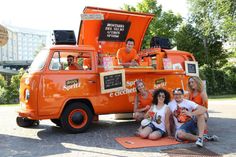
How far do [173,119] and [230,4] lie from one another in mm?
25892

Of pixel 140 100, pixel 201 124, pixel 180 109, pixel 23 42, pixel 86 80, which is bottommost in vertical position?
pixel 201 124

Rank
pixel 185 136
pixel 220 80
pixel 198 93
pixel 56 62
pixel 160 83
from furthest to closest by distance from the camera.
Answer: pixel 220 80 < pixel 160 83 < pixel 56 62 < pixel 198 93 < pixel 185 136

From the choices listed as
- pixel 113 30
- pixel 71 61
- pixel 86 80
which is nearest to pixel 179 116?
pixel 86 80

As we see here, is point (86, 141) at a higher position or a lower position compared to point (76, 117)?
lower

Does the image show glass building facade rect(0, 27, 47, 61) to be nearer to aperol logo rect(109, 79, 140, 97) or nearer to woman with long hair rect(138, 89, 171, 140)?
aperol logo rect(109, 79, 140, 97)

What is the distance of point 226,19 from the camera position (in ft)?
100

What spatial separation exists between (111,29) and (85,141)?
4.29 metres

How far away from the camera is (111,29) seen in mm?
10383

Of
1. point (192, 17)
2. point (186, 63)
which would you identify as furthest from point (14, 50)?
point (186, 63)

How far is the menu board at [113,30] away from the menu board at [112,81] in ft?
7.82

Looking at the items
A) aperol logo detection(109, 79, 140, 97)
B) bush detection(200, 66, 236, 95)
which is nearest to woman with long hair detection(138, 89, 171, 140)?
aperol logo detection(109, 79, 140, 97)

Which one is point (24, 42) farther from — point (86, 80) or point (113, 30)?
point (86, 80)

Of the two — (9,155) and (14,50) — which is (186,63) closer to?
(9,155)

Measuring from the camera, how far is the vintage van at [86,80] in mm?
7832
